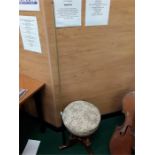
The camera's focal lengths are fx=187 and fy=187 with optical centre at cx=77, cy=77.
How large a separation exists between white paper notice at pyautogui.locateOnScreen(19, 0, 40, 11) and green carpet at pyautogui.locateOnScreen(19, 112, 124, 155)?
1.27 m

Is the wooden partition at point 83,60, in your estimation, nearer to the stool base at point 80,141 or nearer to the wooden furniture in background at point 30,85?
Answer: the wooden furniture in background at point 30,85

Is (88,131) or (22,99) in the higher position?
(22,99)

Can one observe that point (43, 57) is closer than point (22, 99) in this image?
No

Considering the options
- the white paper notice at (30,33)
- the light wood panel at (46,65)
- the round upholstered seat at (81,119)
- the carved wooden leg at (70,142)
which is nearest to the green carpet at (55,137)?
the carved wooden leg at (70,142)

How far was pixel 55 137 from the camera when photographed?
6.67 feet

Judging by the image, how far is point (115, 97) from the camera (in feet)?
7.14

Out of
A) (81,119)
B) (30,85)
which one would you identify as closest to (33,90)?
(30,85)

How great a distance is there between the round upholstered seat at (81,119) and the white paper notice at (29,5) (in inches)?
36.2

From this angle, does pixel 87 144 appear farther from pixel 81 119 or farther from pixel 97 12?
pixel 97 12

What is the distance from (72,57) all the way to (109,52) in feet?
1.31

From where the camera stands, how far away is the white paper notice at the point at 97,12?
161cm

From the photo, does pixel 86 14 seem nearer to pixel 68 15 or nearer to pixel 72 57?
pixel 68 15
